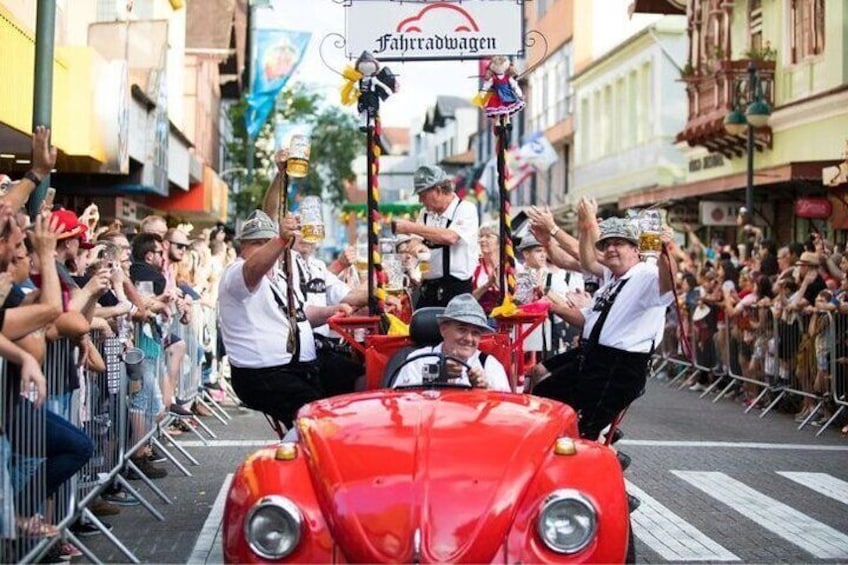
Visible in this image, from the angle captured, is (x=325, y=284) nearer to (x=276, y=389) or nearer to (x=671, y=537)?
(x=276, y=389)

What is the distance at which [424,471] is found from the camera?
6.79 m

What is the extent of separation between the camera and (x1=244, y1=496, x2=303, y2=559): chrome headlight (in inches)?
259

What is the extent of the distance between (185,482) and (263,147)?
155 ft

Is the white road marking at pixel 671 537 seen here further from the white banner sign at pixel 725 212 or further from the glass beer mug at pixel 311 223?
the white banner sign at pixel 725 212

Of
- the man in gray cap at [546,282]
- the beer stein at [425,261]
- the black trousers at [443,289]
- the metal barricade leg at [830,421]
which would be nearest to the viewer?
the black trousers at [443,289]

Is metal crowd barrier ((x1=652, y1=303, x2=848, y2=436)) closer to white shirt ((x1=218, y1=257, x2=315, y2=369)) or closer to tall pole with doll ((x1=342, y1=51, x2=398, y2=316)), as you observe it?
tall pole with doll ((x1=342, y1=51, x2=398, y2=316))

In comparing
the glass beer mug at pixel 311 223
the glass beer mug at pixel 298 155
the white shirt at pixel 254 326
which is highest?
the glass beer mug at pixel 298 155

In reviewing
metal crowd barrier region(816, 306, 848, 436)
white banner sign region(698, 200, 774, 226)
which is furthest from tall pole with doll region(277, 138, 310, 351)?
white banner sign region(698, 200, 774, 226)

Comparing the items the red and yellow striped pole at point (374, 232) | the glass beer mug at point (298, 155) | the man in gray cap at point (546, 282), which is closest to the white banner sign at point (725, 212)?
A: the man in gray cap at point (546, 282)

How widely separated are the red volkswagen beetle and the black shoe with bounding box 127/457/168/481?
5803mm

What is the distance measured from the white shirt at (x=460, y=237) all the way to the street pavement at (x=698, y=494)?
2.16 meters

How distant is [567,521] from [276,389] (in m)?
3.50

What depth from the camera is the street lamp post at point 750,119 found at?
87.9ft

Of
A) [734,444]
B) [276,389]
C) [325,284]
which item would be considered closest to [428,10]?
[325,284]
